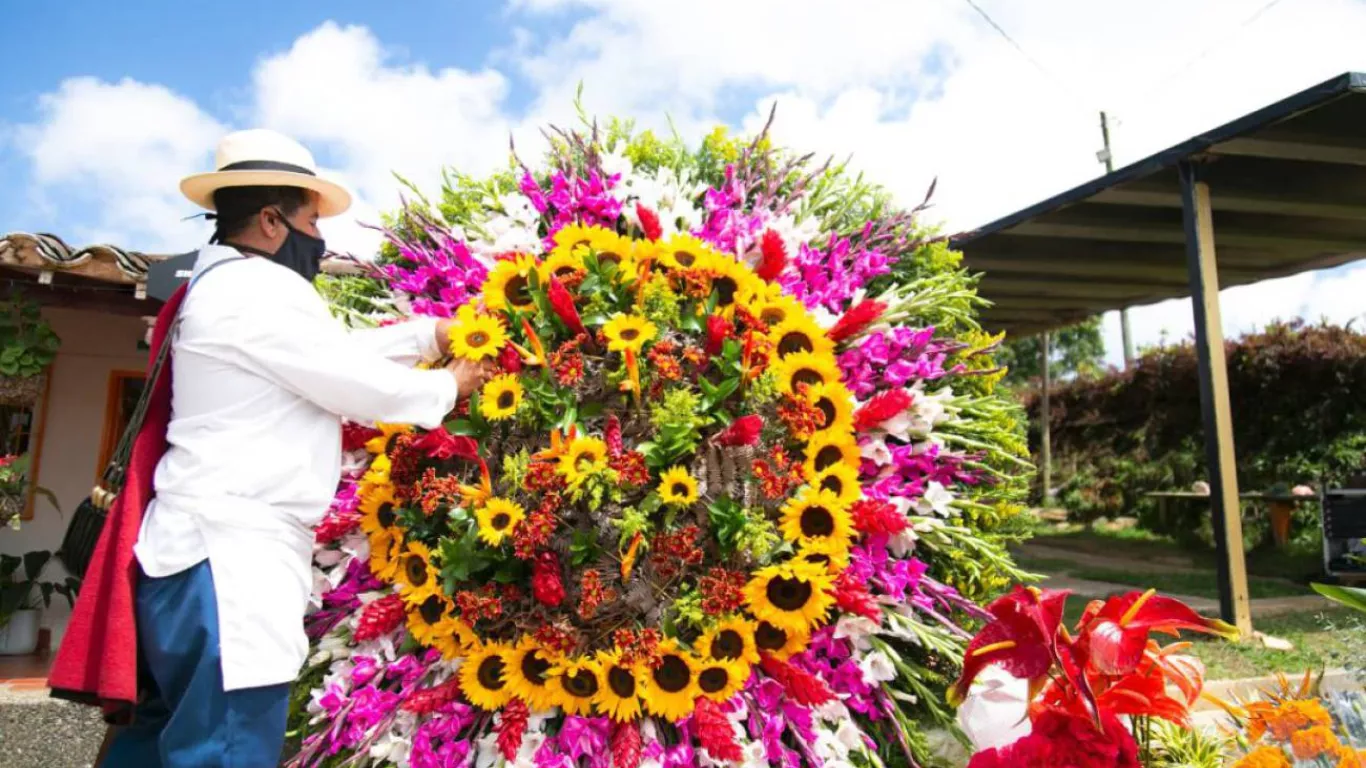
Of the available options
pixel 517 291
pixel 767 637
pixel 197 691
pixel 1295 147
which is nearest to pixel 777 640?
pixel 767 637

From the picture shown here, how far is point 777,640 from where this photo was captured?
7.62 ft

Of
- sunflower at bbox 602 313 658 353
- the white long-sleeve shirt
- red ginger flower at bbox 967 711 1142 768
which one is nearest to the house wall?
the white long-sleeve shirt

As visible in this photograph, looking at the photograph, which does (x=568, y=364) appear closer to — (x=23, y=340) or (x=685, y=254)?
(x=685, y=254)

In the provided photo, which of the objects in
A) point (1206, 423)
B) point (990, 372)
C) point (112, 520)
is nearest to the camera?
point (112, 520)

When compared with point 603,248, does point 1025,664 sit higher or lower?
lower

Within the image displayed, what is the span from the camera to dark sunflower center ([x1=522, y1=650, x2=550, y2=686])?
2.28 meters

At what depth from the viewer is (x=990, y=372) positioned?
2.90 m

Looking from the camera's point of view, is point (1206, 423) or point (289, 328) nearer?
point (289, 328)

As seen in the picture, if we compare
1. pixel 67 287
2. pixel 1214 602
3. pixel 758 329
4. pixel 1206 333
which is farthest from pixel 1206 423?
pixel 67 287

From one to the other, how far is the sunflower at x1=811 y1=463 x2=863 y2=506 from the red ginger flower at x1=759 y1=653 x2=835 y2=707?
0.43 m

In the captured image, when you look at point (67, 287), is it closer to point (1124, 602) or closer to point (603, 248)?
point (603, 248)

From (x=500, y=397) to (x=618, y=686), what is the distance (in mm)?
741

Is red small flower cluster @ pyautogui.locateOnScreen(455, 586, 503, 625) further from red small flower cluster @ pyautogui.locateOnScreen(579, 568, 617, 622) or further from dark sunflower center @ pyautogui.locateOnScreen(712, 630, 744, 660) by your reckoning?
dark sunflower center @ pyautogui.locateOnScreen(712, 630, 744, 660)

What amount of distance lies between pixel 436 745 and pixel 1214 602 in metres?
6.17
